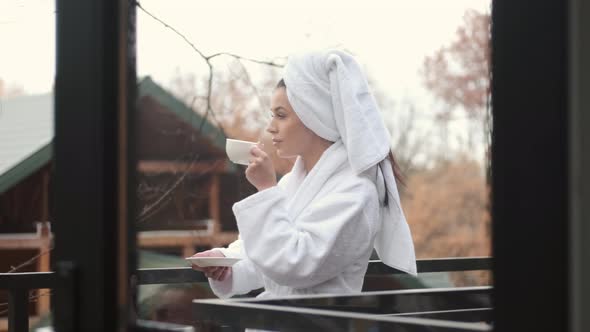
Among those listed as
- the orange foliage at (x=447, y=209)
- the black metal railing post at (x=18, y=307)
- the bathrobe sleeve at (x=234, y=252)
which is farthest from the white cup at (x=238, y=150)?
the orange foliage at (x=447, y=209)

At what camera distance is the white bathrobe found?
1.69 m

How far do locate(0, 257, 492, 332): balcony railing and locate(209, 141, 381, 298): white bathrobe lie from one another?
8 centimetres

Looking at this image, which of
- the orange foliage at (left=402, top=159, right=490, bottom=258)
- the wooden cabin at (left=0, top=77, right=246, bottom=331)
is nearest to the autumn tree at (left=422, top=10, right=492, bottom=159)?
the orange foliage at (left=402, top=159, right=490, bottom=258)

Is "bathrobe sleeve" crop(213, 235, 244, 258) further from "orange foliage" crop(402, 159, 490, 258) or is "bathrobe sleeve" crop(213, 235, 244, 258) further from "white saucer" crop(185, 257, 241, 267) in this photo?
"orange foliage" crop(402, 159, 490, 258)

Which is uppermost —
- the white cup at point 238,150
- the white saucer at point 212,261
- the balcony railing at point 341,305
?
the white cup at point 238,150

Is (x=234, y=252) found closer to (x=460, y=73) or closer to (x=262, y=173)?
(x=262, y=173)

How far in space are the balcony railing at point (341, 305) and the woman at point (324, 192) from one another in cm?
A: 8

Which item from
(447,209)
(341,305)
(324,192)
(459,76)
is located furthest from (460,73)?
(341,305)

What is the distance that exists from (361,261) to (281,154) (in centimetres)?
Answer: 33

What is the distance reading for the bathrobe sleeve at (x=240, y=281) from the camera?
1949 millimetres

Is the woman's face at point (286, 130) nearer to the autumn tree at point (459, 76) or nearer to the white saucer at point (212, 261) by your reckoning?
the white saucer at point (212, 261)

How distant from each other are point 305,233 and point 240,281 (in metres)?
0.33

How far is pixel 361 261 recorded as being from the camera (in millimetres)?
1787

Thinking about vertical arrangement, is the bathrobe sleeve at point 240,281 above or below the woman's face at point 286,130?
below
